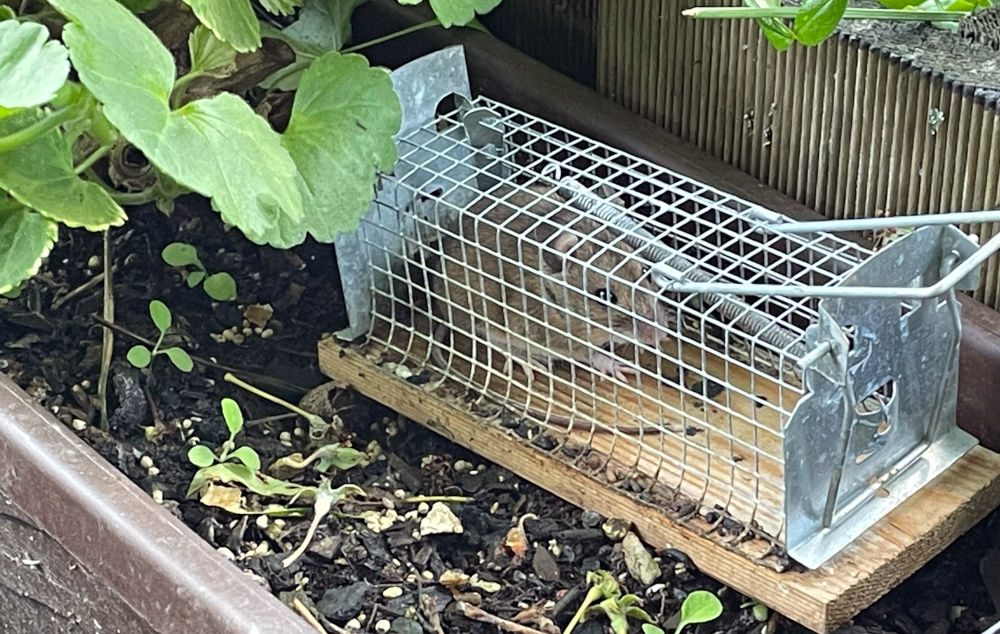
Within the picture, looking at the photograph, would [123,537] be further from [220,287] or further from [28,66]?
[220,287]

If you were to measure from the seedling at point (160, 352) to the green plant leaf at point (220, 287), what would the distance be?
0.13 metres

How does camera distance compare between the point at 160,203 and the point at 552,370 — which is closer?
the point at 552,370

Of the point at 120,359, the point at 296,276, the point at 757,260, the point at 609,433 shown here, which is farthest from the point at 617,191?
the point at 120,359

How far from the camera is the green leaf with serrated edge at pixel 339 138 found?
138 cm

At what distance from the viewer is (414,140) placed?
1.63 metres

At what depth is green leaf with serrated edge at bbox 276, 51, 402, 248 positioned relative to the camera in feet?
4.52

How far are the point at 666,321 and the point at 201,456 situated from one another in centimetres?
55

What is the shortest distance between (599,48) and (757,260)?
1.19 feet

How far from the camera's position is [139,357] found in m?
1.58

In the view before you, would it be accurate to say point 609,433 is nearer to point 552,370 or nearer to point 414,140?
point 552,370

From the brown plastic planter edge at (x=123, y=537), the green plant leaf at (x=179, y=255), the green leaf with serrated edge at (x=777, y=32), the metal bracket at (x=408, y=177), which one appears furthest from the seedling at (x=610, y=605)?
the green plant leaf at (x=179, y=255)

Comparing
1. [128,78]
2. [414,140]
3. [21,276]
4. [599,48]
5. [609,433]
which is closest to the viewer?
[128,78]

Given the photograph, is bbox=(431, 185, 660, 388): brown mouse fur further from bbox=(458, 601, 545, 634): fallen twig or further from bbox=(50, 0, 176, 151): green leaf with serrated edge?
bbox=(50, 0, 176, 151): green leaf with serrated edge

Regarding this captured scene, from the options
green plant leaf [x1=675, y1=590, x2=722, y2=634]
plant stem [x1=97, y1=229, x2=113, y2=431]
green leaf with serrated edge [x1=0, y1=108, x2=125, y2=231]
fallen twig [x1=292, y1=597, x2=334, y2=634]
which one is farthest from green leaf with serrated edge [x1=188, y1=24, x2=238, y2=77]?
green plant leaf [x1=675, y1=590, x2=722, y2=634]
